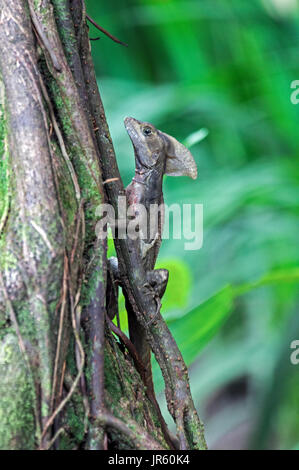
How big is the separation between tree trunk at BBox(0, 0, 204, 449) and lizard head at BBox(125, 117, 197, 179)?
536 mm

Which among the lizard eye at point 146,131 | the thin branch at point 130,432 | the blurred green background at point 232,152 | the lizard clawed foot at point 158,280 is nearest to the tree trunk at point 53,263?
the thin branch at point 130,432

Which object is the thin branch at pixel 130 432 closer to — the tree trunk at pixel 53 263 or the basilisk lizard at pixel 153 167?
the tree trunk at pixel 53 263

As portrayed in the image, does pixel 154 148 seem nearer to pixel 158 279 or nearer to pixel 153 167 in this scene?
pixel 153 167

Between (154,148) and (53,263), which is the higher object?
(154,148)

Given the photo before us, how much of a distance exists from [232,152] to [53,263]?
7.94 ft

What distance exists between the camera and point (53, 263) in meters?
0.95

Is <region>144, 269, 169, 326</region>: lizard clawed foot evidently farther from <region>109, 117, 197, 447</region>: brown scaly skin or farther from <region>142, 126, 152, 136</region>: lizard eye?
<region>142, 126, 152, 136</region>: lizard eye

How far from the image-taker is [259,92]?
2.93m

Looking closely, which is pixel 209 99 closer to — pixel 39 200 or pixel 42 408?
pixel 39 200

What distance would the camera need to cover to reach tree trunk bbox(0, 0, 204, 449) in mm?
934

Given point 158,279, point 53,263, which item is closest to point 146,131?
point 158,279

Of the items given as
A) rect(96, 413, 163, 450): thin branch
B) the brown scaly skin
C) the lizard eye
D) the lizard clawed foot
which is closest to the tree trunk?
rect(96, 413, 163, 450): thin branch

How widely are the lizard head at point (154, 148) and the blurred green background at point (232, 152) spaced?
28.3 inches

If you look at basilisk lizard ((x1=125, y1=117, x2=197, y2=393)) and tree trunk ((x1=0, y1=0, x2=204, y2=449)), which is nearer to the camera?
tree trunk ((x1=0, y1=0, x2=204, y2=449))
